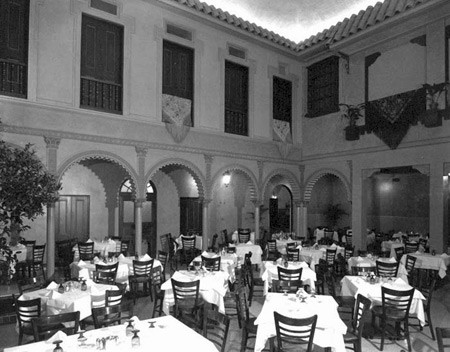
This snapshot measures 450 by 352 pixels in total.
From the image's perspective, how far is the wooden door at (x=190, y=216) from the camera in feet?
Answer: 49.4

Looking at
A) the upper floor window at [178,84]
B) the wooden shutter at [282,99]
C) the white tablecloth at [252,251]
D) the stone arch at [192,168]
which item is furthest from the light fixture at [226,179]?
the white tablecloth at [252,251]

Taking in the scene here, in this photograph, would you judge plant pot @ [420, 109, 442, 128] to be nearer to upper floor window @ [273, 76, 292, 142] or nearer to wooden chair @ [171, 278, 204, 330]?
upper floor window @ [273, 76, 292, 142]

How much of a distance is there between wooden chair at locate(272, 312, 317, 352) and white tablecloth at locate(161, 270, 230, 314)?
6.70ft

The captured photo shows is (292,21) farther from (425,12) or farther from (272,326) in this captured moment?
(272,326)

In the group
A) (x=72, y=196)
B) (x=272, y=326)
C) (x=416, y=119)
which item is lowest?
(x=272, y=326)

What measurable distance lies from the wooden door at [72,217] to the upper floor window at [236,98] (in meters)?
5.93

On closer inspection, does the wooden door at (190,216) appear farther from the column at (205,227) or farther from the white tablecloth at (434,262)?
the white tablecloth at (434,262)

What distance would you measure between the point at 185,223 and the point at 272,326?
33.8 ft

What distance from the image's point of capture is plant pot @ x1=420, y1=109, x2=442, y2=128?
10.7 meters

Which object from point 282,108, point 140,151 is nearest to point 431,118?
point 282,108

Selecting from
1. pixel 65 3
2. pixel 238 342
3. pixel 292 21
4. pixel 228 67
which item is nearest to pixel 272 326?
pixel 238 342

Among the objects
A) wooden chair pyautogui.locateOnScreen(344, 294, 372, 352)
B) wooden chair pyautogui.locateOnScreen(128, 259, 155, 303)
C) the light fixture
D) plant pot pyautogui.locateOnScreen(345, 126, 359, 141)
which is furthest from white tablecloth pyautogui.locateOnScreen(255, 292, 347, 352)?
the light fixture

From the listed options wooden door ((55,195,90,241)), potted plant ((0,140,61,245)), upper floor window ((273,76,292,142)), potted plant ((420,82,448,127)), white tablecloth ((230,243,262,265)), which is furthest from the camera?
upper floor window ((273,76,292,142))

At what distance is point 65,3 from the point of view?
9773 millimetres
